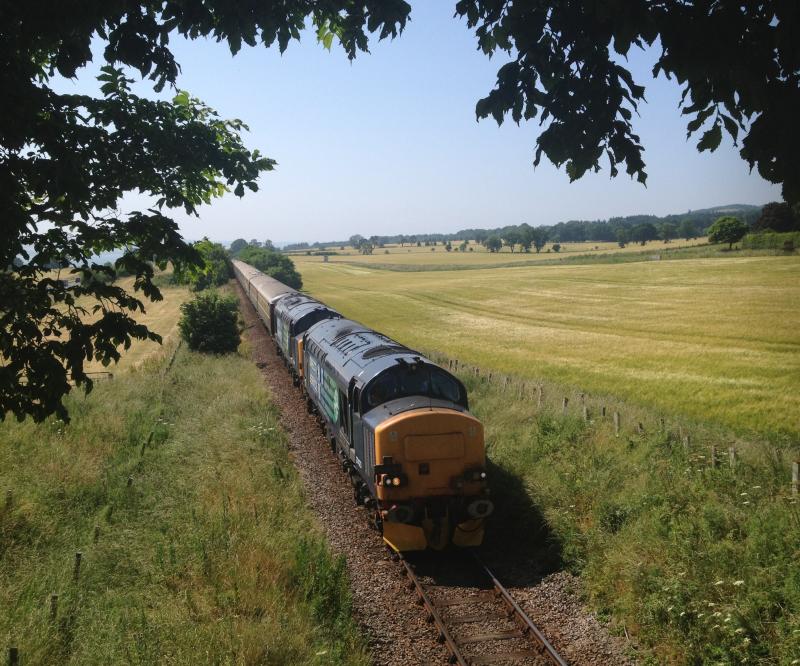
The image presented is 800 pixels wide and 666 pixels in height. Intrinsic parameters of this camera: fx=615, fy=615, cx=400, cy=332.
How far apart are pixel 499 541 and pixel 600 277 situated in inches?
2714

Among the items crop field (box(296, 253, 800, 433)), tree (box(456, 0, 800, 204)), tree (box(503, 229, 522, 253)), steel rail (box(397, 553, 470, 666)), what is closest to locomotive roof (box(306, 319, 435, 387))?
steel rail (box(397, 553, 470, 666))

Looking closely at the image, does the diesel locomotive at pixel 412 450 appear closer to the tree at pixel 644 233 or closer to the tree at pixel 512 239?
the tree at pixel 644 233

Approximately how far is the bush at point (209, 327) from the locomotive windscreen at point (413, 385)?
72.8ft

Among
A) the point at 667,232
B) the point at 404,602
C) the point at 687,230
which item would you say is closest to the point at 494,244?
the point at 667,232

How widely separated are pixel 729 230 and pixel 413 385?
291 ft

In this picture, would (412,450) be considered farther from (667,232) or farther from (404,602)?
(667,232)

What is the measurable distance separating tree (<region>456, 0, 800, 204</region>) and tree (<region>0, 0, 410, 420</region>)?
1499 millimetres

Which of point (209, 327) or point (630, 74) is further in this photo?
point (209, 327)

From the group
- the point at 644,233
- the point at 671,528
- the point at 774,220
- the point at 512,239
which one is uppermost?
the point at 512,239

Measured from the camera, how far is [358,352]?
14289 mm

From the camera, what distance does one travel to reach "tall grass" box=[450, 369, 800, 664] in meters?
8.03

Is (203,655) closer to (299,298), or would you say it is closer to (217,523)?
(217,523)

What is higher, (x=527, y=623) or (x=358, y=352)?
(x=358, y=352)

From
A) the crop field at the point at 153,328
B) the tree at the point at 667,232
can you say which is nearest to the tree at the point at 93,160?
the crop field at the point at 153,328
